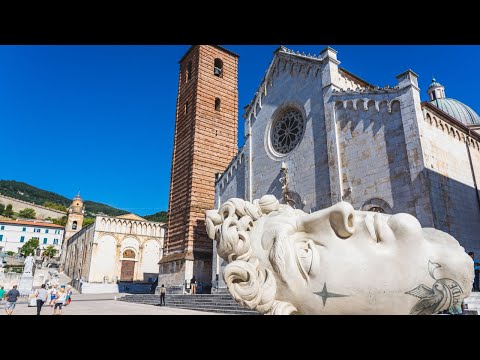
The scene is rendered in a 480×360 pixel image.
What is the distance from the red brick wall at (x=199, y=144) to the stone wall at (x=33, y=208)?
7944cm

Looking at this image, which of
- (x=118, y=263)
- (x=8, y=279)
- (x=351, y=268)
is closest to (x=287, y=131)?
(x=351, y=268)

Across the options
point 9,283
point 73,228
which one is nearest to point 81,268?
point 9,283

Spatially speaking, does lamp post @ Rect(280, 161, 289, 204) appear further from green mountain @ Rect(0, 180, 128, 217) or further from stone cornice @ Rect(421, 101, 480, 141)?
green mountain @ Rect(0, 180, 128, 217)

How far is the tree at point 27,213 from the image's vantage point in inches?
3406

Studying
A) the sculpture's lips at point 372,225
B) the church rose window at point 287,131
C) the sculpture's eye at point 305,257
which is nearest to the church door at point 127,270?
the church rose window at point 287,131

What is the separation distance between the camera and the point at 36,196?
109125 millimetres

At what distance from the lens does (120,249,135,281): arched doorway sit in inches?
1631

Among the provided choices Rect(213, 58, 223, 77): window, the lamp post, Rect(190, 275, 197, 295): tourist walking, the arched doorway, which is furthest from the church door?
the lamp post

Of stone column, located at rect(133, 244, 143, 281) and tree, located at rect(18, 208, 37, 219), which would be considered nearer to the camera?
stone column, located at rect(133, 244, 143, 281)

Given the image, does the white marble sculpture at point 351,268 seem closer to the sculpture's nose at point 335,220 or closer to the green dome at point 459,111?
the sculpture's nose at point 335,220

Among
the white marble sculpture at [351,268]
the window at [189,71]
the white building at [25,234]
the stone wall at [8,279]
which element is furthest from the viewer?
the white building at [25,234]

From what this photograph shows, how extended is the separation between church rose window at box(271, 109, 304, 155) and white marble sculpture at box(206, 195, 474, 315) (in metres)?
15.5

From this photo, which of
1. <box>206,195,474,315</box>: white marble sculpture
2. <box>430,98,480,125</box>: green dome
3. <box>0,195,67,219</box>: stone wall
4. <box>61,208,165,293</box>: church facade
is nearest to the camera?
<box>206,195,474,315</box>: white marble sculpture

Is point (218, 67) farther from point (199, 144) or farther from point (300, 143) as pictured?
point (300, 143)
